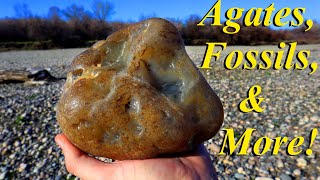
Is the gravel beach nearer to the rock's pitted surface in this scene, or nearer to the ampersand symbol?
the ampersand symbol

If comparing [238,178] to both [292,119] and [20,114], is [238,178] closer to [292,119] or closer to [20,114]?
[292,119]

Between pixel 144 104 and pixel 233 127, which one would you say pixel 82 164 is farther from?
pixel 233 127

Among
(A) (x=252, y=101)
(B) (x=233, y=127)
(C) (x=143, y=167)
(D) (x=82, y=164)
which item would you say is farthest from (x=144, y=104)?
(A) (x=252, y=101)

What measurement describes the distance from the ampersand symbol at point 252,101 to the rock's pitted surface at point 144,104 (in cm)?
598

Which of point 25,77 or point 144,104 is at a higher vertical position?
point 144,104

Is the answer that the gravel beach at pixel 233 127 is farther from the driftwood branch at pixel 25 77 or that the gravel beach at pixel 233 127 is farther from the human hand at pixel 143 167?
the human hand at pixel 143 167

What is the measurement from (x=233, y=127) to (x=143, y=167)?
200 inches

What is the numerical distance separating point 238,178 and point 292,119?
300 centimetres

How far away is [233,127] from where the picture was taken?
24.5ft

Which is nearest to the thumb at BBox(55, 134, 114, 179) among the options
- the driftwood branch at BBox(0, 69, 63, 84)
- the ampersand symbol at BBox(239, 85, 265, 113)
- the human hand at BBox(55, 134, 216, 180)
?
the human hand at BBox(55, 134, 216, 180)

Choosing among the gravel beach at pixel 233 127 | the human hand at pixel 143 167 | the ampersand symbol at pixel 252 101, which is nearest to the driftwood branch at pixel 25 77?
the gravel beach at pixel 233 127

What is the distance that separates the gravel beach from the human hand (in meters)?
2.89

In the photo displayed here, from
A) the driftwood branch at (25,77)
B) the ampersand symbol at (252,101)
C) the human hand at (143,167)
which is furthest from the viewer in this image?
the driftwood branch at (25,77)

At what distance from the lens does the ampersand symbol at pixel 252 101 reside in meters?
8.66
